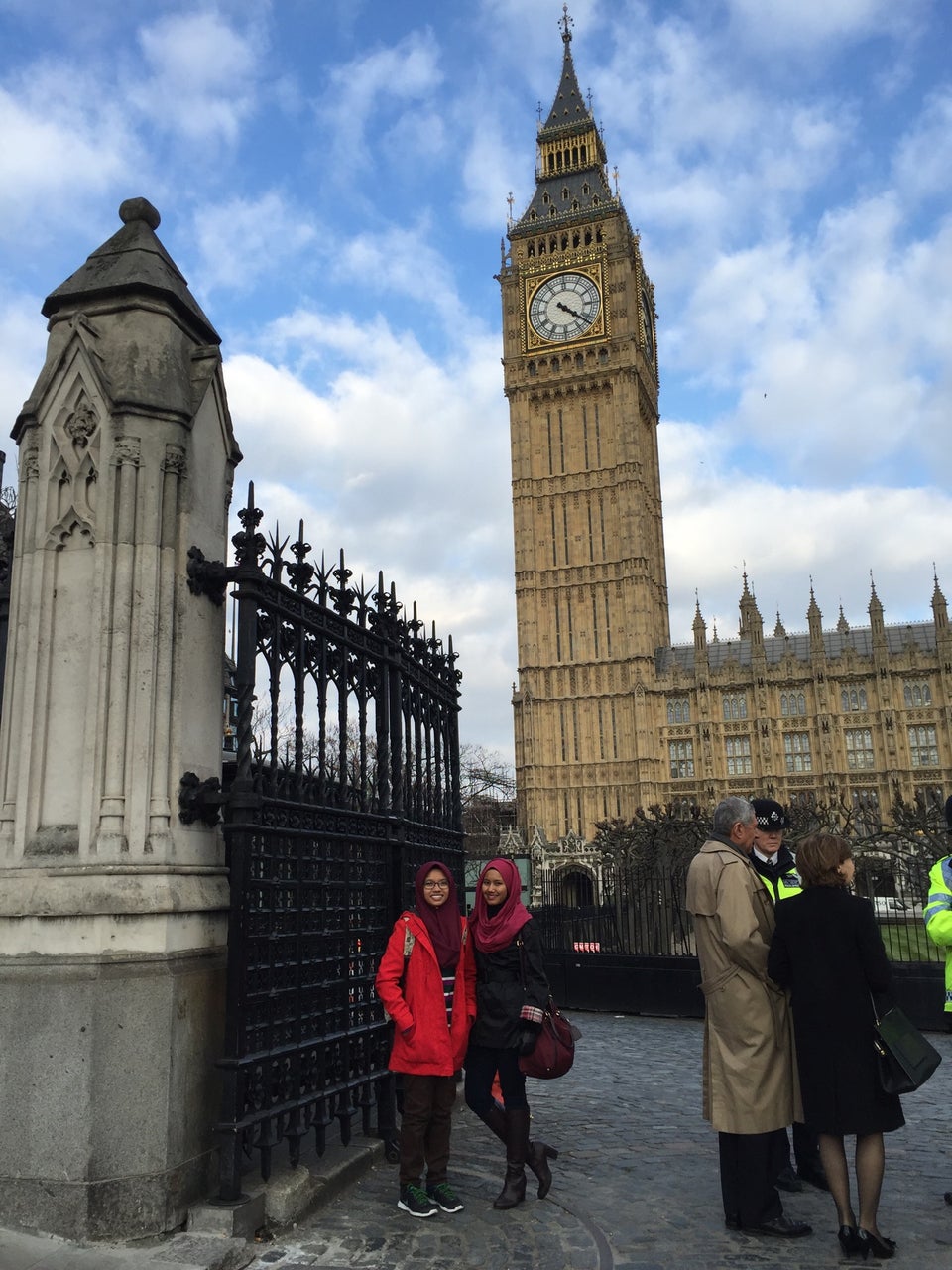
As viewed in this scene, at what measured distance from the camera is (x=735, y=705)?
2120 inches

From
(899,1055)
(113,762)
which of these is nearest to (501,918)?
(899,1055)

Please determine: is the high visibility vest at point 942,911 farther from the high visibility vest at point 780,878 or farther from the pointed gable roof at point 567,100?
the pointed gable roof at point 567,100

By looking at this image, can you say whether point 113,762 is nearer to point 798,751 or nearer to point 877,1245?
point 877,1245

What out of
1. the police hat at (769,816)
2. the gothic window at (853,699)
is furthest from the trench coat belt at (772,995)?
the gothic window at (853,699)

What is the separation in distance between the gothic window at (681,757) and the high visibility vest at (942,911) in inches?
1964

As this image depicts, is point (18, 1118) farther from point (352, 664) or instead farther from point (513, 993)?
point (352, 664)

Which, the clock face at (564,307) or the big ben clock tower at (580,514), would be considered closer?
the big ben clock tower at (580,514)

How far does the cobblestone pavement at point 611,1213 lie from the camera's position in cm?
388

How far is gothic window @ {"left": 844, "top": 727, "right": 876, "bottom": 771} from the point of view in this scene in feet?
169

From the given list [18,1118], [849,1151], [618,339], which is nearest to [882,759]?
[618,339]

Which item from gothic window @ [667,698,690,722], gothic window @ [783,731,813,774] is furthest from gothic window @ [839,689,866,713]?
gothic window @ [667,698,690,722]

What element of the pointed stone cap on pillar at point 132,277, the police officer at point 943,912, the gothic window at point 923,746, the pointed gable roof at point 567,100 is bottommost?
the police officer at point 943,912

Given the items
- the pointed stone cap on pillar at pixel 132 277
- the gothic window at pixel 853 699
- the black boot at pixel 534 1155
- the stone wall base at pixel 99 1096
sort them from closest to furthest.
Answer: the stone wall base at pixel 99 1096, the black boot at pixel 534 1155, the pointed stone cap on pillar at pixel 132 277, the gothic window at pixel 853 699

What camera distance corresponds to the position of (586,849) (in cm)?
4888
